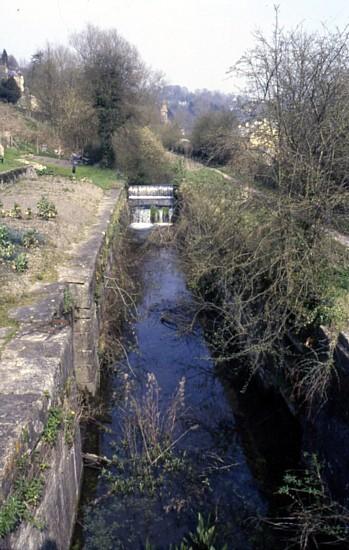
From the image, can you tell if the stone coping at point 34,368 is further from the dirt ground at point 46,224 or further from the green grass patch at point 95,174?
the green grass patch at point 95,174

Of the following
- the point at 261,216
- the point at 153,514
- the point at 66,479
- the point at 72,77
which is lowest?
the point at 153,514

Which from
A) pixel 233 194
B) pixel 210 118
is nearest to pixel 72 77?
pixel 210 118

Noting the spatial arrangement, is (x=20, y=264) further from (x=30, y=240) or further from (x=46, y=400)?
(x=46, y=400)

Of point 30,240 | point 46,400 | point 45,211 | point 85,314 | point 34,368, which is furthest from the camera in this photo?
point 45,211

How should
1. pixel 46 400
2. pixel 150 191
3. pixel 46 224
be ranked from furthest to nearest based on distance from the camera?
1. pixel 150 191
2. pixel 46 224
3. pixel 46 400

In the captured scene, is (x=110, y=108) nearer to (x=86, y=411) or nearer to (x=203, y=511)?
(x=86, y=411)

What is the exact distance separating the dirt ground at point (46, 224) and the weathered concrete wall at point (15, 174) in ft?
0.76

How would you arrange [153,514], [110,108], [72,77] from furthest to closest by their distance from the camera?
[72,77]
[110,108]
[153,514]

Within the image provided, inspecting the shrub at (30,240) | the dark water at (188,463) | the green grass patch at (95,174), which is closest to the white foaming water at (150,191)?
the green grass patch at (95,174)

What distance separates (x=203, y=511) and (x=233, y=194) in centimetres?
616

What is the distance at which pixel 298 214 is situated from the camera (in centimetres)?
827

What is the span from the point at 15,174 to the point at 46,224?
8250 mm

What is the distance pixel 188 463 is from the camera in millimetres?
7320

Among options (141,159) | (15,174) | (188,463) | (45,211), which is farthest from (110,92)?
(188,463)
